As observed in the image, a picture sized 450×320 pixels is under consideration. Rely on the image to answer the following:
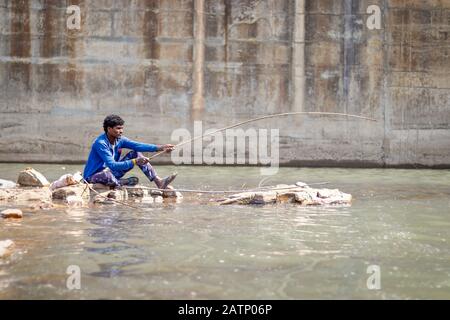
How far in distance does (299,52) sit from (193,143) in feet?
10.2

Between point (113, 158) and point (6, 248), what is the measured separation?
341 cm

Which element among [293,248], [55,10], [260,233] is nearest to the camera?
[293,248]

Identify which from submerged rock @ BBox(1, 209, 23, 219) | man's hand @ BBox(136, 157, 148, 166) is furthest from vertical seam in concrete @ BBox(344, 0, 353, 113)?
submerged rock @ BBox(1, 209, 23, 219)

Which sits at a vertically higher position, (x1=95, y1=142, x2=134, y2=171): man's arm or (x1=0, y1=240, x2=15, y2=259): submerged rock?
(x1=95, y1=142, x2=134, y2=171): man's arm

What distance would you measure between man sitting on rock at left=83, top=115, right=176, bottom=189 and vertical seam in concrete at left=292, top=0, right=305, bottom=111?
6.55m

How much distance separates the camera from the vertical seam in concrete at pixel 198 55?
14.0m

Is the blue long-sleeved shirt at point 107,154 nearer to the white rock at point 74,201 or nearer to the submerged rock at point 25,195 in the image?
the white rock at point 74,201

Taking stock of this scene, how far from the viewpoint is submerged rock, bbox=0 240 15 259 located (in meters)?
4.60

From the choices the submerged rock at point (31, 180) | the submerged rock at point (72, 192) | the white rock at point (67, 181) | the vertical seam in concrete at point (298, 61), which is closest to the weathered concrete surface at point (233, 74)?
the vertical seam in concrete at point (298, 61)

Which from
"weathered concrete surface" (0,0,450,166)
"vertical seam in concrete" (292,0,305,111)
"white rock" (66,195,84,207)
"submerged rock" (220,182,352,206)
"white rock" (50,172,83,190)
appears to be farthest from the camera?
"vertical seam in concrete" (292,0,305,111)

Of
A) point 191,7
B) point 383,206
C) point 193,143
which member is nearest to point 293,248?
point 383,206

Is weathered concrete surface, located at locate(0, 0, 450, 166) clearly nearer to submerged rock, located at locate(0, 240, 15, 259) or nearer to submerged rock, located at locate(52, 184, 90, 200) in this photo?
submerged rock, located at locate(52, 184, 90, 200)

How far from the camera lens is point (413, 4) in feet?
47.0

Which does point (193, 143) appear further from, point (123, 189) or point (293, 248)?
point (293, 248)
